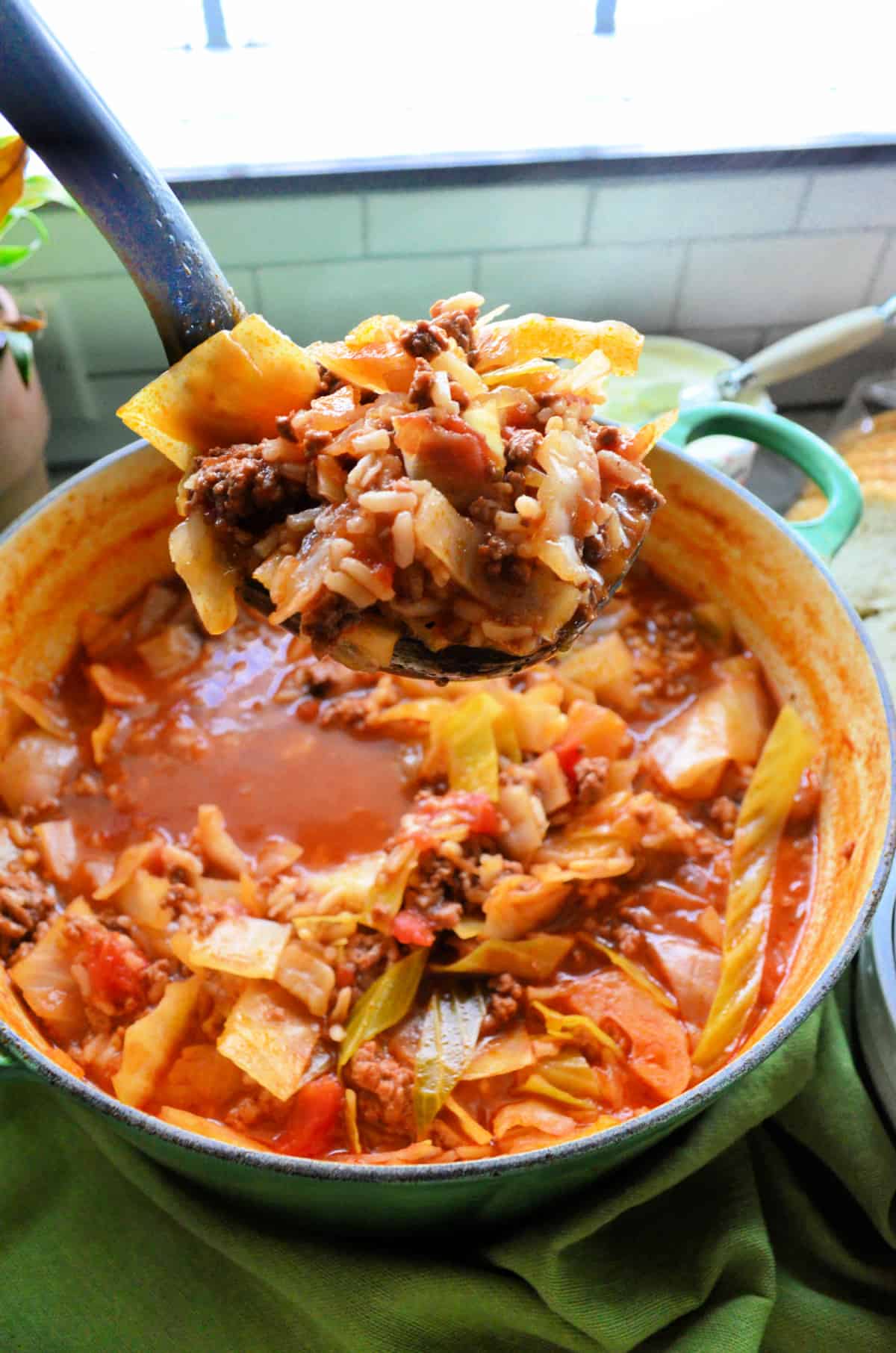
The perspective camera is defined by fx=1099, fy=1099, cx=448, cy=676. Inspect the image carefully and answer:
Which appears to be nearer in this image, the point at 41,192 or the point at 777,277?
the point at 41,192

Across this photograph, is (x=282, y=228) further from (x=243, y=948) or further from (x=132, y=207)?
(x=243, y=948)

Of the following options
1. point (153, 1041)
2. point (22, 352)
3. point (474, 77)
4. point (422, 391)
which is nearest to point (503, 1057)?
point (153, 1041)

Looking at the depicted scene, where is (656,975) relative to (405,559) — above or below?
below

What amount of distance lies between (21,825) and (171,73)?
1814 millimetres

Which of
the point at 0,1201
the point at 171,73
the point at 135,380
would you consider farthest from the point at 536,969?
the point at 171,73

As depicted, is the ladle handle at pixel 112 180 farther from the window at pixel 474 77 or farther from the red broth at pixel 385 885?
the window at pixel 474 77

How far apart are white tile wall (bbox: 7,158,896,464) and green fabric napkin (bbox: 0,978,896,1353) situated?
1.65 metres

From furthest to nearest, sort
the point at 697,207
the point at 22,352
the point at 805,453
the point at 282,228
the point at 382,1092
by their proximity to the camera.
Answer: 1. the point at 697,207
2. the point at 282,228
3. the point at 22,352
4. the point at 805,453
5. the point at 382,1092

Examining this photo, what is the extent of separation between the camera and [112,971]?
146 cm

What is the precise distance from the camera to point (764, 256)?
8.31ft

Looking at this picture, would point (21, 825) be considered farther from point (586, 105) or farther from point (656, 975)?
point (586, 105)

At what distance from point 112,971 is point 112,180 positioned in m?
0.98

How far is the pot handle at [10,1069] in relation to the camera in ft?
3.92

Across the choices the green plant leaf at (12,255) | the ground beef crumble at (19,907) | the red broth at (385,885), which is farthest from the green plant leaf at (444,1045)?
the green plant leaf at (12,255)
